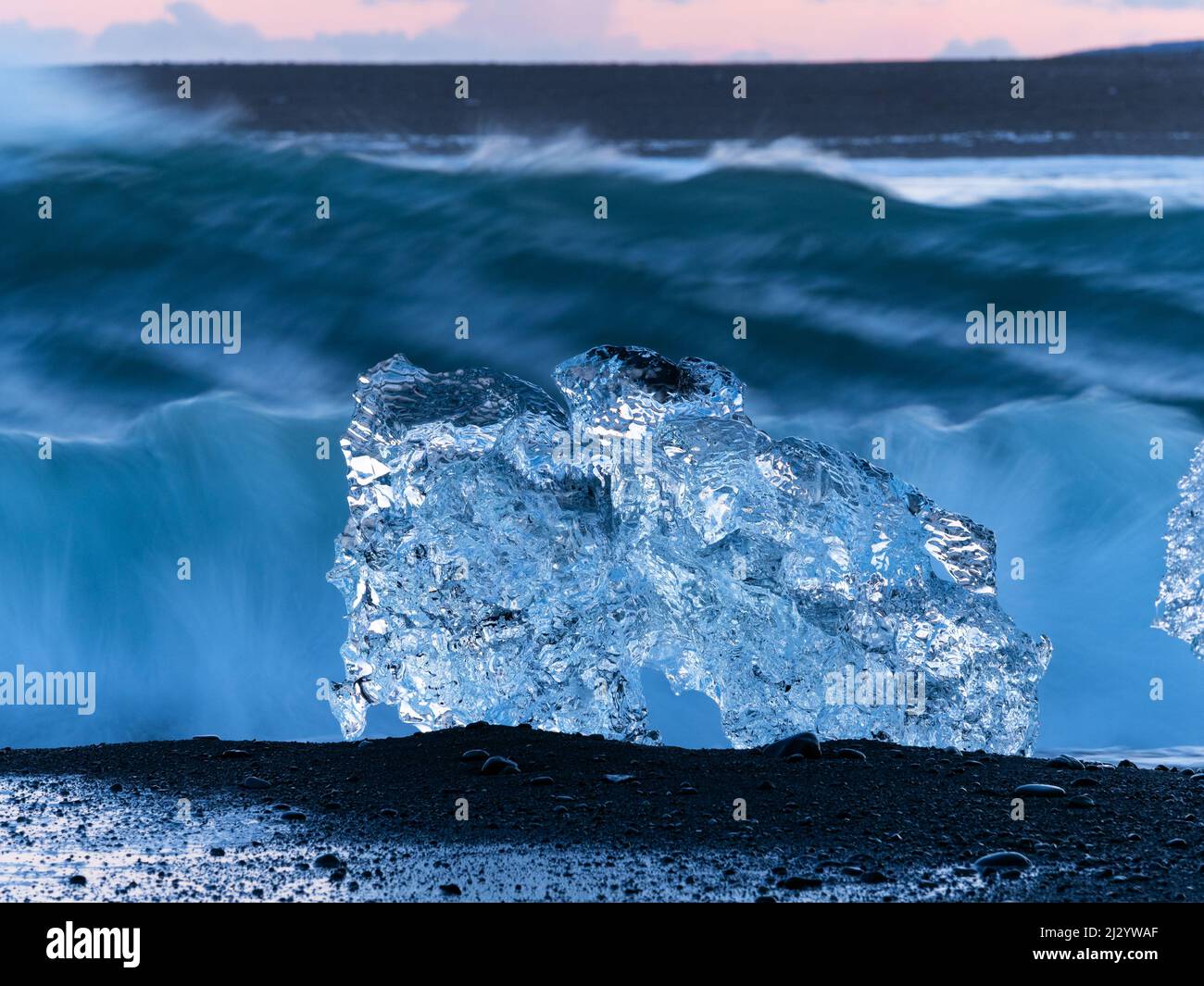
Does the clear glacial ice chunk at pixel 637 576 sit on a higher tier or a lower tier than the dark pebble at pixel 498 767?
higher

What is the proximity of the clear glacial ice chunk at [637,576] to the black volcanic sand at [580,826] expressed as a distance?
1.92ft

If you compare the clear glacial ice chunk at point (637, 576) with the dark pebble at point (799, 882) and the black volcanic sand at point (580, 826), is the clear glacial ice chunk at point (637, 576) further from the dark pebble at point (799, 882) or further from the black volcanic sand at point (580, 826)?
the dark pebble at point (799, 882)

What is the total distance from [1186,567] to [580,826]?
487cm

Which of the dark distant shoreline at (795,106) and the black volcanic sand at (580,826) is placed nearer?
the black volcanic sand at (580,826)

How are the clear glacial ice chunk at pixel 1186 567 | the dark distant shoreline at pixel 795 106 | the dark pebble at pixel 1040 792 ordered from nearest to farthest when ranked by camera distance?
the dark pebble at pixel 1040 792 → the clear glacial ice chunk at pixel 1186 567 → the dark distant shoreline at pixel 795 106

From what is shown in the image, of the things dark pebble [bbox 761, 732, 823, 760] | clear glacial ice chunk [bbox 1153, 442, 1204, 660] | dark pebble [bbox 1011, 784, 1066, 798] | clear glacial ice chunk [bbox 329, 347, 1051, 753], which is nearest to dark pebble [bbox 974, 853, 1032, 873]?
dark pebble [bbox 1011, 784, 1066, 798]

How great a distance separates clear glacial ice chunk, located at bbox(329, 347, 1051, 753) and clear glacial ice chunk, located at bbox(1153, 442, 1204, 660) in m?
1.95

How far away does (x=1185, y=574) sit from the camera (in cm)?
783

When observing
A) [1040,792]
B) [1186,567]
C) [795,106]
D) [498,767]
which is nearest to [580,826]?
[498,767]

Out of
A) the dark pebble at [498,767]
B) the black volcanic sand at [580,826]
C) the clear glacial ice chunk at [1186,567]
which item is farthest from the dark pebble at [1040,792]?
the clear glacial ice chunk at [1186,567]

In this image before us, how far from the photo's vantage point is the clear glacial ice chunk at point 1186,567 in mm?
7770

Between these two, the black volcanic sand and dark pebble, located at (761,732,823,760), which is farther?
dark pebble, located at (761,732,823,760)

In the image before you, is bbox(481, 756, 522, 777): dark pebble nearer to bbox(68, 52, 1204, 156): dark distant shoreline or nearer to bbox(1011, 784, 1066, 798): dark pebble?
bbox(1011, 784, 1066, 798): dark pebble

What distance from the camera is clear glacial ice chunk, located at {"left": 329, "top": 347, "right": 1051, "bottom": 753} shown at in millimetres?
6098
